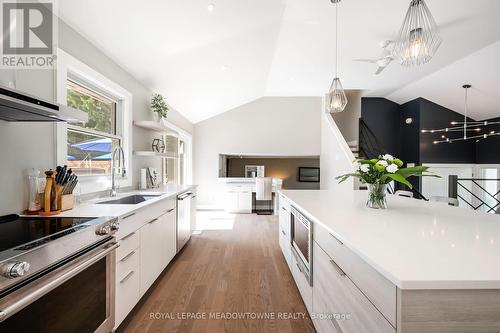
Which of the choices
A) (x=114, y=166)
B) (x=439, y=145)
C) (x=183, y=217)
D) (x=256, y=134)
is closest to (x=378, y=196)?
(x=183, y=217)

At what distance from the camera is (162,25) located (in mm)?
2086

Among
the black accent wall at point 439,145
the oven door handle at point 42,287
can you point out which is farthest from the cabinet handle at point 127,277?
the black accent wall at point 439,145

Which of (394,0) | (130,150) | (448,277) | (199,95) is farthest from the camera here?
(199,95)

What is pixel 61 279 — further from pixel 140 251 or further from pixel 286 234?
pixel 286 234

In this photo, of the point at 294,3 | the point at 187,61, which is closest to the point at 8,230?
the point at 187,61

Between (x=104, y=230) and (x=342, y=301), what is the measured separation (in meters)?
1.34

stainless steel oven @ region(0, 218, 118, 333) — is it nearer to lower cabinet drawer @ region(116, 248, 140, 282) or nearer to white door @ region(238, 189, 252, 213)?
lower cabinet drawer @ region(116, 248, 140, 282)

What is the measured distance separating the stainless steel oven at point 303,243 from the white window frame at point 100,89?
6.21 ft

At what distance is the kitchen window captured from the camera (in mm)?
1983

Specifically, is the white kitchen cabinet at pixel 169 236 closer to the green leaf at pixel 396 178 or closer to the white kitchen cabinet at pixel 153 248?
the white kitchen cabinet at pixel 153 248

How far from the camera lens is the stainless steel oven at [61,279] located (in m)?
0.81

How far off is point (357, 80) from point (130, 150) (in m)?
4.53

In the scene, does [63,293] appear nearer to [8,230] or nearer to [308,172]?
[8,230]

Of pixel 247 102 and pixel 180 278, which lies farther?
pixel 247 102
